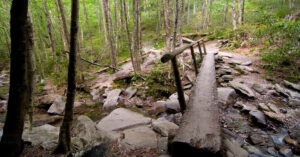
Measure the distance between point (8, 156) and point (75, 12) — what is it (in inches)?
64.5

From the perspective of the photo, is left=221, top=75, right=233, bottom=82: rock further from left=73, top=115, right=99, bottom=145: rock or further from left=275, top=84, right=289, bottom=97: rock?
left=73, top=115, right=99, bottom=145: rock

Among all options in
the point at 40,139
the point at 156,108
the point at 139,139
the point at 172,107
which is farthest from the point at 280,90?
the point at 40,139

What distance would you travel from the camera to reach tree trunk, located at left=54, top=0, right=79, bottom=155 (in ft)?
5.58

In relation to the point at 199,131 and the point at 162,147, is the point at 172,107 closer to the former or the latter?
the point at 162,147

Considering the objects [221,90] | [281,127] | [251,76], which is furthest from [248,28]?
[281,127]

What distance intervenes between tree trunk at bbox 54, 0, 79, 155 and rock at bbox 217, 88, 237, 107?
3.84 metres

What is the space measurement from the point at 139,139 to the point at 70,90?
1.64m

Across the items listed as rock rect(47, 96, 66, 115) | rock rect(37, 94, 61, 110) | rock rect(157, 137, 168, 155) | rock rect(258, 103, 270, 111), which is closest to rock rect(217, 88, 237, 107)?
rock rect(258, 103, 270, 111)

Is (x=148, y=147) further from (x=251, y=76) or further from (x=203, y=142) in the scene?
(x=251, y=76)

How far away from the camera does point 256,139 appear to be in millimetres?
2967

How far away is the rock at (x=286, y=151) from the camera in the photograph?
2562 mm

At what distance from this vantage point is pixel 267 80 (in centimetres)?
548

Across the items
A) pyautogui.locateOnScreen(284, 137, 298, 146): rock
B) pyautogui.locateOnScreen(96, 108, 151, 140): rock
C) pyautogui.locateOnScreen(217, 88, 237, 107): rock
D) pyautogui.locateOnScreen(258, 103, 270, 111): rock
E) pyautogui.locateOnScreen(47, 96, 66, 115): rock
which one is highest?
pyautogui.locateOnScreen(217, 88, 237, 107): rock

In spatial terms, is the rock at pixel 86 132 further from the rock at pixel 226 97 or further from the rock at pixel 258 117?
the rock at pixel 258 117
